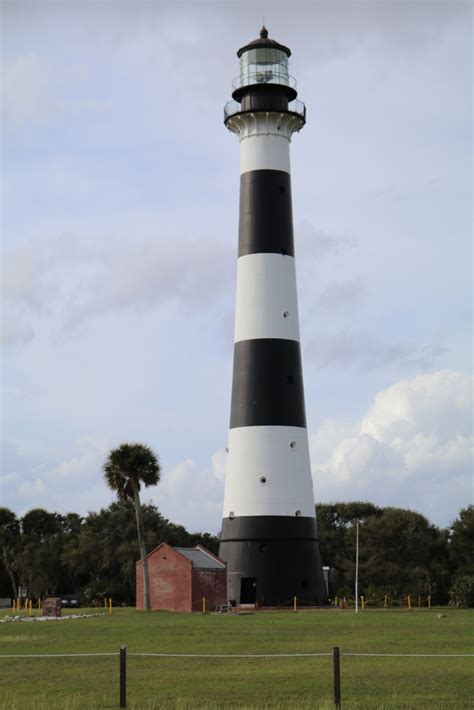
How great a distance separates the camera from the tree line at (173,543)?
6531 cm

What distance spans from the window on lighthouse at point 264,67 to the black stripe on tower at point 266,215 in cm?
497

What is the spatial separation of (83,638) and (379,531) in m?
36.9

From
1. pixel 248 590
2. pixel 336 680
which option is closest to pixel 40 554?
pixel 248 590

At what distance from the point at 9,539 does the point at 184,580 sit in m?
29.7

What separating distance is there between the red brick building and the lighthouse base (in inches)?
27.5

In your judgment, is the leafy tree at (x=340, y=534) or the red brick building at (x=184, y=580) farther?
the leafy tree at (x=340, y=534)

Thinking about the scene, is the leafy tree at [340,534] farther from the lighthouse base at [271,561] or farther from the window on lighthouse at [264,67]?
the window on lighthouse at [264,67]

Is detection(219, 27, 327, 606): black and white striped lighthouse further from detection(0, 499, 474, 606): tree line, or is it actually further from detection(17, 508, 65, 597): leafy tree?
detection(17, 508, 65, 597): leafy tree

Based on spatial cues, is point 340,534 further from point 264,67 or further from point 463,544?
point 264,67

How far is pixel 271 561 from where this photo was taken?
156ft

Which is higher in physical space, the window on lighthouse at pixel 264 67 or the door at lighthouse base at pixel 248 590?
the window on lighthouse at pixel 264 67

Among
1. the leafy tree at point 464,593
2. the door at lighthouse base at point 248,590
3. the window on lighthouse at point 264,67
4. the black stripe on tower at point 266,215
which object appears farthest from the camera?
the leafy tree at point 464,593

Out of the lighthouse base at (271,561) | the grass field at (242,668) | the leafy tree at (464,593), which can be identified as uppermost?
the lighthouse base at (271,561)

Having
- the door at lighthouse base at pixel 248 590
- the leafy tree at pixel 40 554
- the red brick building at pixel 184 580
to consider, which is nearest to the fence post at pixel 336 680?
the door at lighthouse base at pixel 248 590
